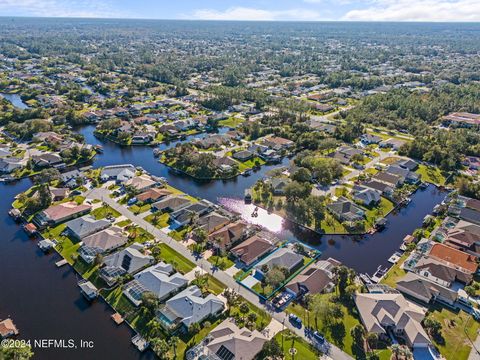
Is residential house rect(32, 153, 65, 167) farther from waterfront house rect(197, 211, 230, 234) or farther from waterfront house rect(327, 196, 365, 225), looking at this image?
waterfront house rect(327, 196, 365, 225)

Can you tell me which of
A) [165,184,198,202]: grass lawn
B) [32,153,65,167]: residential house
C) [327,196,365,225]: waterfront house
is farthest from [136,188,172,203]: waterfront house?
[327,196,365,225]: waterfront house

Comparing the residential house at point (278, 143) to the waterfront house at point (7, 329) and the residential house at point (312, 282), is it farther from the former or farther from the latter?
the waterfront house at point (7, 329)

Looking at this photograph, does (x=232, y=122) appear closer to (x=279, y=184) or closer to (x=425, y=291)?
(x=279, y=184)

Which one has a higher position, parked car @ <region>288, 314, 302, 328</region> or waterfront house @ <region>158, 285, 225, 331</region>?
waterfront house @ <region>158, 285, 225, 331</region>

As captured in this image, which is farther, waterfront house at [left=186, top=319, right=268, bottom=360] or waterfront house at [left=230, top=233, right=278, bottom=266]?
waterfront house at [left=230, top=233, right=278, bottom=266]

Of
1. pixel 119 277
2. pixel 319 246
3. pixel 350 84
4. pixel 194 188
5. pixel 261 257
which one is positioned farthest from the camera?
pixel 350 84

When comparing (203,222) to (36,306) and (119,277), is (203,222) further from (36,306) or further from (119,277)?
(36,306)

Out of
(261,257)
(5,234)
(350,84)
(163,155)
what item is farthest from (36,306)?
(350,84)
